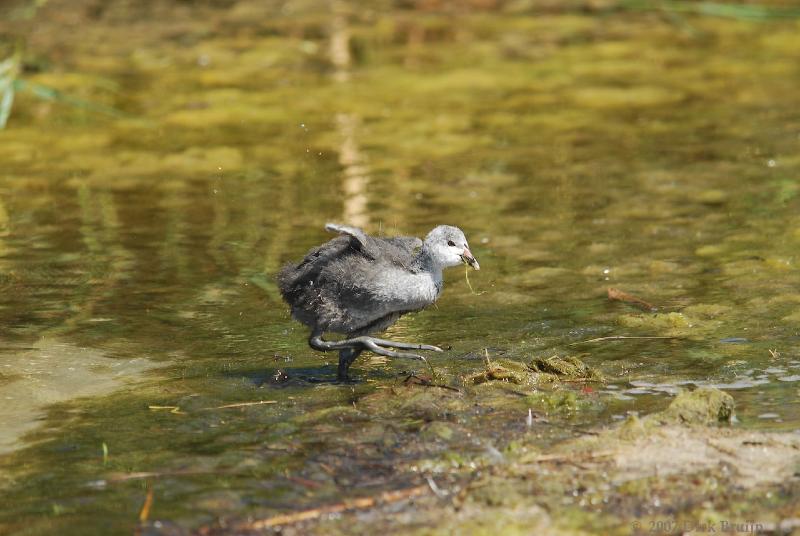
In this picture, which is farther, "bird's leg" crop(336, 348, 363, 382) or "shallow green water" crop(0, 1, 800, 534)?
"bird's leg" crop(336, 348, 363, 382)

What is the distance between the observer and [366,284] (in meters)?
5.61

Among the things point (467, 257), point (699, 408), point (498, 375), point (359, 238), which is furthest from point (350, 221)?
point (699, 408)

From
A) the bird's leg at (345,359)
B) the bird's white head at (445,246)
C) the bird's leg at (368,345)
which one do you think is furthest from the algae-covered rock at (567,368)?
the bird's leg at (345,359)

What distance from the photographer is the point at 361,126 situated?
10.4 metres

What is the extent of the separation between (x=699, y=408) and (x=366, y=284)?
1.55 meters

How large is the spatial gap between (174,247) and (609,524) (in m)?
4.45

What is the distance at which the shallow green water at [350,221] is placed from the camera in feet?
16.2

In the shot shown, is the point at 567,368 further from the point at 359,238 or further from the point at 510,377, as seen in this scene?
the point at 359,238

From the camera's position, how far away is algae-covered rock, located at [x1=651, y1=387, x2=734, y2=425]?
191 inches

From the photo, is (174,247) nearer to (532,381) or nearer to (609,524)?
(532,381)

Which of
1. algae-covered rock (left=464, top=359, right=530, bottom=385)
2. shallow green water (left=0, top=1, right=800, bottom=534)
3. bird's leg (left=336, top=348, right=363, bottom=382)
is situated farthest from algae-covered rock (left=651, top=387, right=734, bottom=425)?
bird's leg (left=336, top=348, right=363, bottom=382)

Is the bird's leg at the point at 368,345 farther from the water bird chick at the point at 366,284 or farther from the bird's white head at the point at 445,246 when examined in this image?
the bird's white head at the point at 445,246

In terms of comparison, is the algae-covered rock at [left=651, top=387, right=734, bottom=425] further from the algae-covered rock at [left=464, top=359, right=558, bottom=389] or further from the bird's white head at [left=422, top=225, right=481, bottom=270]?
the bird's white head at [left=422, top=225, right=481, bottom=270]

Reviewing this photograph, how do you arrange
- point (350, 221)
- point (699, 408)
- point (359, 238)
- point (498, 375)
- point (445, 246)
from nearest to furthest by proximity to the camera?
point (699, 408) < point (498, 375) < point (359, 238) < point (445, 246) < point (350, 221)
